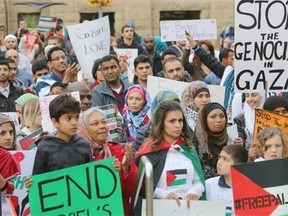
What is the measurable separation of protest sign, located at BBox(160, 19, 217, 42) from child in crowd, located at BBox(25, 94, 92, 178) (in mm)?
9001

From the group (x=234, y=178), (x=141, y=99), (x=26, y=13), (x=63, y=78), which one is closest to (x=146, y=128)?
(x=141, y=99)

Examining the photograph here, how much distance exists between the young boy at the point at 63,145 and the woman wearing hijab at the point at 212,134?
1364 millimetres

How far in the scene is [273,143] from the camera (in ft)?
23.1

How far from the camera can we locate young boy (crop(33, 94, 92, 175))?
6.55 meters

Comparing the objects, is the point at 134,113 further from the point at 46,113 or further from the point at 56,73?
the point at 56,73

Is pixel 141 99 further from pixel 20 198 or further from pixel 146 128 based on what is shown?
Answer: pixel 20 198

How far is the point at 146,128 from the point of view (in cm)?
796

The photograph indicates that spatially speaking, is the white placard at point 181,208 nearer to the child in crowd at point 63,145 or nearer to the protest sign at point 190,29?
the child in crowd at point 63,145

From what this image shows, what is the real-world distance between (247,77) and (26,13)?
21.5 meters

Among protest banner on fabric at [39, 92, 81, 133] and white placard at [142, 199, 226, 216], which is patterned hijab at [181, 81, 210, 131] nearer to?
protest banner on fabric at [39, 92, 81, 133]

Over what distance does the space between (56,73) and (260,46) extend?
349cm

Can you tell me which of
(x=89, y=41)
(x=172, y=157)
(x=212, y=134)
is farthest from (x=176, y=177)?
(x=89, y=41)

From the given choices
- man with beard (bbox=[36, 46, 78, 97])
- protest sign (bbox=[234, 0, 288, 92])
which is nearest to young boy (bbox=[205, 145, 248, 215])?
protest sign (bbox=[234, 0, 288, 92])

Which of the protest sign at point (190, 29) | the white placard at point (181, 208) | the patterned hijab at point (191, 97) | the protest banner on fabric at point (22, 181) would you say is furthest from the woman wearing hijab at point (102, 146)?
the protest sign at point (190, 29)
